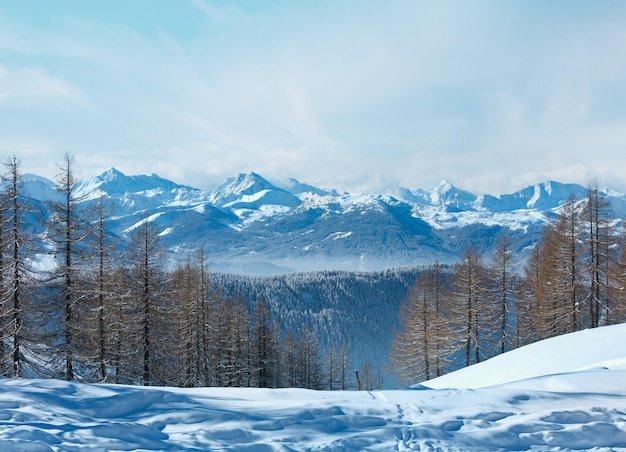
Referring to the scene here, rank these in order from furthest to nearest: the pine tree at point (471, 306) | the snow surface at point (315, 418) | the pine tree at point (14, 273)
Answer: the pine tree at point (471, 306) < the pine tree at point (14, 273) < the snow surface at point (315, 418)

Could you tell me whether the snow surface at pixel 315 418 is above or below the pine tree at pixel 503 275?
below

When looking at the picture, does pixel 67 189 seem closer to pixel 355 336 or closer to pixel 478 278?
pixel 478 278

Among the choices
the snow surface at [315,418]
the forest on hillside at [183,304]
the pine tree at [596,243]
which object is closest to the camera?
the snow surface at [315,418]

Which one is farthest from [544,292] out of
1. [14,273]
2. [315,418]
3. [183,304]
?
[14,273]

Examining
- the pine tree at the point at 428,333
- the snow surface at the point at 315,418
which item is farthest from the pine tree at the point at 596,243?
the snow surface at the point at 315,418

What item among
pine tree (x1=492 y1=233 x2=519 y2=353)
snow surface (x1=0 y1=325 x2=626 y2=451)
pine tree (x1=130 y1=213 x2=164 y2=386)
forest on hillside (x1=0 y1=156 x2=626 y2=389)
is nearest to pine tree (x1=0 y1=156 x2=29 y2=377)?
forest on hillside (x1=0 y1=156 x2=626 y2=389)

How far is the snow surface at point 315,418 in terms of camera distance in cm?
602

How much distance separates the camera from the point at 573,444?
20.0 feet

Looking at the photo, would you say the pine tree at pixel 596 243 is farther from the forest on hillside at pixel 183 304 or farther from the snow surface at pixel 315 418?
the snow surface at pixel 315 418

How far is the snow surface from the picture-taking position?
6.02 metres

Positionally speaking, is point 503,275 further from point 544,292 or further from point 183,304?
point 183,304

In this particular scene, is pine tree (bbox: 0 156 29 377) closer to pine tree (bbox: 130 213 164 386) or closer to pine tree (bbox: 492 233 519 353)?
pine tree (bbox: 130 213 164 386)

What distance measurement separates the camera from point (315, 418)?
22.7 feet

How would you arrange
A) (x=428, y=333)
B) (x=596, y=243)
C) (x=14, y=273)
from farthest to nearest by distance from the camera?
(x=428, y=333), (x=596, y=243), (x=14, y=273)
